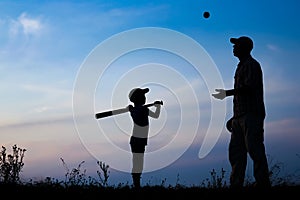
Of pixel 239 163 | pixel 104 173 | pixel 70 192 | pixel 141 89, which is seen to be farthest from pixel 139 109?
pixel 70 192

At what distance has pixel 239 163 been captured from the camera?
365 inches

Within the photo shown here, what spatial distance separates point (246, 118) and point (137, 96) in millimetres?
2450

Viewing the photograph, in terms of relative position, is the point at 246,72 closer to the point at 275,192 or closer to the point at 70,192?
the point at 275,192

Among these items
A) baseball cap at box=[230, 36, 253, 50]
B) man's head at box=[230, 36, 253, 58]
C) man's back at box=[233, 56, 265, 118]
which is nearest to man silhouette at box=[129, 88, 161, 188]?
man's back at box=[233, 56, 265, 118]

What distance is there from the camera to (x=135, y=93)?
1045 centimetres

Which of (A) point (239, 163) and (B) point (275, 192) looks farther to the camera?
(A) point (239, 163)

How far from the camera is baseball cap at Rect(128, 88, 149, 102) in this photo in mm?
10445

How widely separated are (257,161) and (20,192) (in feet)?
12.7

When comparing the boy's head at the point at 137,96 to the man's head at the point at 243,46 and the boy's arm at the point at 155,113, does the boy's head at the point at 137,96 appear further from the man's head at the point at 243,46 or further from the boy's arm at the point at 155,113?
the man's head at the point at 243,46

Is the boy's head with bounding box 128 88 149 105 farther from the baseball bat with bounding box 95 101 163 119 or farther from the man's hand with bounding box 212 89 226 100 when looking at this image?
the man's hand with bounding box 212 89 226 100

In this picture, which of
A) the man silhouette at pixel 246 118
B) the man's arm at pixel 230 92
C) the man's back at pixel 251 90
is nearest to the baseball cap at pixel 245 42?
the man silhouette at pixel 246 118

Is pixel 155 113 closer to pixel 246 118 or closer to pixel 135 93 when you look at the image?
pixel 135 93

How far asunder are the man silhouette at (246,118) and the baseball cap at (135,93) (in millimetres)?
1908

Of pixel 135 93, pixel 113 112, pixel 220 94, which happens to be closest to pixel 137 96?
pixel 135 93
